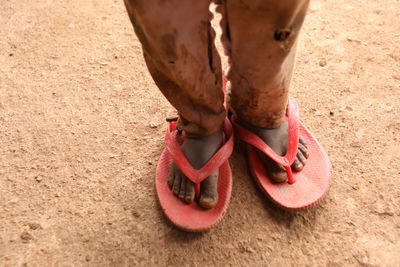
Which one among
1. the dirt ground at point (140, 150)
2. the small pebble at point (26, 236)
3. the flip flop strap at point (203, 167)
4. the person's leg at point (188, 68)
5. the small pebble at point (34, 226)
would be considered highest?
the person's leg at point (188, 68)

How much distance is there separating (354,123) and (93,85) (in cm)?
106

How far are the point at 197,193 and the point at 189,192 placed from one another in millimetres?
24

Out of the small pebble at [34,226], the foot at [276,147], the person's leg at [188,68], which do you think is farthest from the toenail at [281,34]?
the small pebble at [34,226]

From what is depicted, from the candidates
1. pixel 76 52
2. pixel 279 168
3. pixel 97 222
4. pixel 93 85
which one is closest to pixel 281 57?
pixel 279 168

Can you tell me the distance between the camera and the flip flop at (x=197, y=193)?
0.92 m

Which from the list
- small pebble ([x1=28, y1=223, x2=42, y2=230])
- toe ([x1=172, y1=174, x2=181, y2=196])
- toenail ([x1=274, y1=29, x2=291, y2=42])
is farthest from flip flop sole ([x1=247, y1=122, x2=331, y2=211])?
small pebble ([x1=28, y1=223, x2=42, y2=230])

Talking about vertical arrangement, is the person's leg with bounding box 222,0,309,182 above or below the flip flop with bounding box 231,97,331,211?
above

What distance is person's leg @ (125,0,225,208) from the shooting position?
2.05 feet

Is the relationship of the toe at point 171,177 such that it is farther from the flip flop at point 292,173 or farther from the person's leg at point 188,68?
the flip flop at point 292,173

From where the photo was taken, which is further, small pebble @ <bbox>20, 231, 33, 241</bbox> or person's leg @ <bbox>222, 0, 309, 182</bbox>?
small pebble @ <bbox>20, 231, 33, 241</bbox>

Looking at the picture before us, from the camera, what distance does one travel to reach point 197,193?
0.95 metres

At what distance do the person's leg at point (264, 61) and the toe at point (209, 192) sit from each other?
0.18 m

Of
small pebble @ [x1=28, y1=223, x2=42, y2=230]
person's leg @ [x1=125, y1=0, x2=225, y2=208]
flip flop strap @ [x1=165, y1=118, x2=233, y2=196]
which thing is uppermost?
person's leg @ [x1=125, y1=0, x2=225, y2=208]

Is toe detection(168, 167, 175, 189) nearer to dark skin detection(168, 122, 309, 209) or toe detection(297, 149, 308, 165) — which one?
dark skin detection(168, 122, 309, 209)
